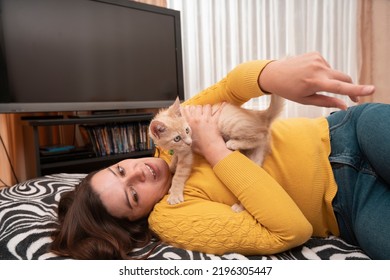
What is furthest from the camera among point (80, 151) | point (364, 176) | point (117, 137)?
point (117, 137)

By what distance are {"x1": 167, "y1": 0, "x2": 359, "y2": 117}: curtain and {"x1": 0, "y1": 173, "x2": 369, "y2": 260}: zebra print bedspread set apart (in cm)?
174

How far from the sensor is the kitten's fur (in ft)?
3.02

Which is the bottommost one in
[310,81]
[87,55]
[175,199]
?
[175,199]

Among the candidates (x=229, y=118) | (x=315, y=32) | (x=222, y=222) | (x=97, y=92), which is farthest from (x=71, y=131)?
(x=315, y=32)

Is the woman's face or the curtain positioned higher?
the curtain

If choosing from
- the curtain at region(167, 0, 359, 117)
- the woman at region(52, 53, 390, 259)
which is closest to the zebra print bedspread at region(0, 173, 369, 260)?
the woman at region(52, 53, 390, 259)

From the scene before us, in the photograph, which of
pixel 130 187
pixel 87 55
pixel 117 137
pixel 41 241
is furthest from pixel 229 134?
pixel 87 55

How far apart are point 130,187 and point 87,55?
1.48 meters

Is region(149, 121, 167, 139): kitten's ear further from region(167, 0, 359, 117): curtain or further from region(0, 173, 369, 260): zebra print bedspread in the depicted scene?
region(167, 0, 359, 117): curtain

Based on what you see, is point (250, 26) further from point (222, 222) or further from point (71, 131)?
point (222, 222)

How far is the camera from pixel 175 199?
873mm

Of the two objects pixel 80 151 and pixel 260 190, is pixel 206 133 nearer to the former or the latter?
pixel 260 190

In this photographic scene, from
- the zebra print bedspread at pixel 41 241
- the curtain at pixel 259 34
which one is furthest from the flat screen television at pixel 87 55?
the zebra print bedspread at pixel 41 241

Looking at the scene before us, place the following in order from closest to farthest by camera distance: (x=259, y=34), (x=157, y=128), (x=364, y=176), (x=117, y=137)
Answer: (x=364, y=176)
(x=157, y=128)
(x=117, y=137)
(x=259, y=34)
